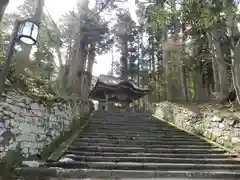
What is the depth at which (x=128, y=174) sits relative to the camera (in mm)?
4879

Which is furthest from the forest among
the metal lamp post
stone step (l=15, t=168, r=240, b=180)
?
stone step (l=15, t=168, r=240, b=180)

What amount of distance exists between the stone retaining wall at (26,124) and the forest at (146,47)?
669 millimetres

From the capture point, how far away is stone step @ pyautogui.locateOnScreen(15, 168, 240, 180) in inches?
179

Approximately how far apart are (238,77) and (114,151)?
182 inches

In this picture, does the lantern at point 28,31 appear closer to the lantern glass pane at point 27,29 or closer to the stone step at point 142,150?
the lantern glass pane at point 27,29

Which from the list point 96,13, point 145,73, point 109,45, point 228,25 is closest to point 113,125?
point 228,25

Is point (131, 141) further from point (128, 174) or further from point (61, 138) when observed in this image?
point (128, 174)

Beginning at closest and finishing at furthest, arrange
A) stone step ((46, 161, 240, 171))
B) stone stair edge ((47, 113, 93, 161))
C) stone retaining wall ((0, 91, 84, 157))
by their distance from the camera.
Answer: stone retaining wall ((0, 91, 84, 157)) < stone step ((46, 161, 240, 171)) < stone stair edge ((47, 113, 93, 161))

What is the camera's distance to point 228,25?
25.7 feet

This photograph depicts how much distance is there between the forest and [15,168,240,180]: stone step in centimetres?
203

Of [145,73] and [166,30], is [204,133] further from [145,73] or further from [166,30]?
[145,73]

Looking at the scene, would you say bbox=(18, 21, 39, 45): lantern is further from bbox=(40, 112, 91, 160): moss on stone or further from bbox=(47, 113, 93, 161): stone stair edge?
bbox=(40, 112, 91, 160): moss on stone

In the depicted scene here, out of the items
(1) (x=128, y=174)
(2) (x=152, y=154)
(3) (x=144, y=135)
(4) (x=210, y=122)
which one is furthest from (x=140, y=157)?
(4) (x=210, y=122)

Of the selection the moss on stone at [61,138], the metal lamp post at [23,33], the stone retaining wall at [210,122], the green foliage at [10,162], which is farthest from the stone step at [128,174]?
the metal lamp post at [23,33]
